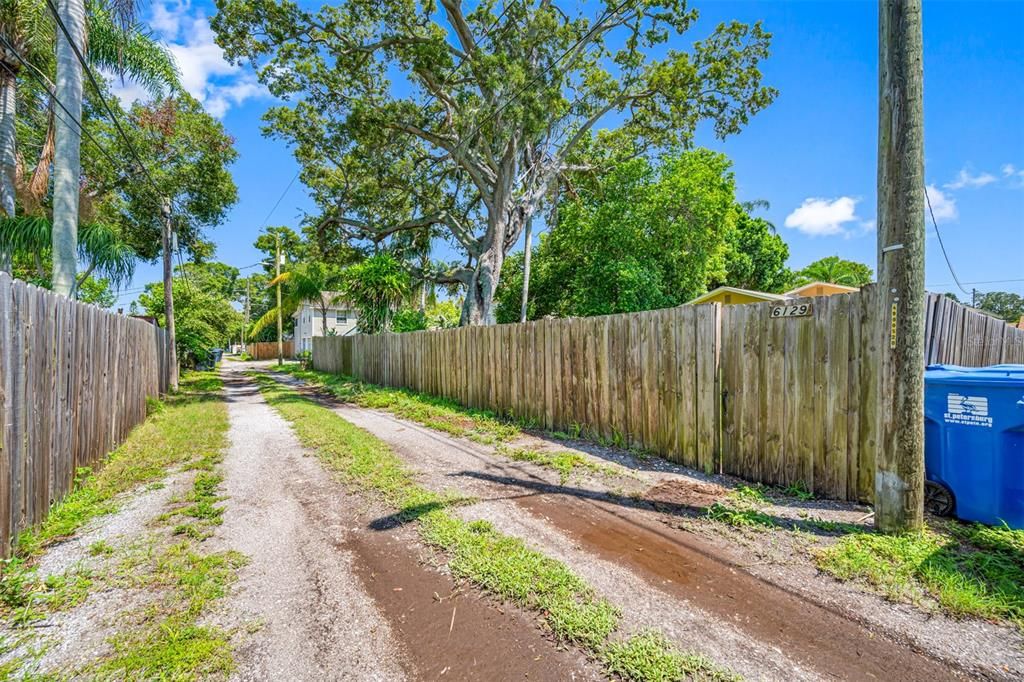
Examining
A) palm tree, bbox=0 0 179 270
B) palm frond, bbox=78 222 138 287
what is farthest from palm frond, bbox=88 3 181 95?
palm frond, bbox=78 222 138 287

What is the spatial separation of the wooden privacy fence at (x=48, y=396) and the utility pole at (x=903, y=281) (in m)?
5.80

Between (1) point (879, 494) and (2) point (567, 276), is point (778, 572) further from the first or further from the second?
(2) point (567, 276)

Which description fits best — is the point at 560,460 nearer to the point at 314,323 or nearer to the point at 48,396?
the point at 48,396

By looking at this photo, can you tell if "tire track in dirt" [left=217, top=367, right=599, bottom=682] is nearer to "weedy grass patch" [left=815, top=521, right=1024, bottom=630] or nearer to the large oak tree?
"weedy grass patch" [left=815, top=521, right=1024, bottom=630]

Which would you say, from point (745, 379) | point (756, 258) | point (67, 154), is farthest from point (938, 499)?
point (756, 258)

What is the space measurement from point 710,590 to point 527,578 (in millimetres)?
1056

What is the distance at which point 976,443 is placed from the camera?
324 centimetres

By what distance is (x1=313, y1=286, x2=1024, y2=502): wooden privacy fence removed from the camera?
3846 mm

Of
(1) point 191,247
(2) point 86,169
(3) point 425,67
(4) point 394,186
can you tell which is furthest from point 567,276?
(2) point 86,169

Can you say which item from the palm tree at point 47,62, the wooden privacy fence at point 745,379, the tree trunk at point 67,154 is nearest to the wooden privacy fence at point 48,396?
the tree trunk at point 67,154

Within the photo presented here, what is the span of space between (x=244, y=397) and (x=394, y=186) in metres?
8.40

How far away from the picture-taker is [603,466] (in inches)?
205

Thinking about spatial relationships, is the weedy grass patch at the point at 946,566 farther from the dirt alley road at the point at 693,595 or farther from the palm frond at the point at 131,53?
the palm frond at the point at 131,53

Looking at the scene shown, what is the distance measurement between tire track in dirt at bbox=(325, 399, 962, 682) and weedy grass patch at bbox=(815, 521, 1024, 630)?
523 millimetres
